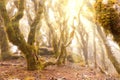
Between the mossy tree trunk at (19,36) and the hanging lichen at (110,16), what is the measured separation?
6.85m

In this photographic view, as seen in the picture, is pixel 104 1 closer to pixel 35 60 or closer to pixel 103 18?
pixel 103 18

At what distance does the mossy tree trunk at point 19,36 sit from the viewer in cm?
1435

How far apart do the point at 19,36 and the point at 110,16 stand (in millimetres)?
7598

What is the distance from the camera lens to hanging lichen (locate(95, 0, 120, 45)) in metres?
8.48

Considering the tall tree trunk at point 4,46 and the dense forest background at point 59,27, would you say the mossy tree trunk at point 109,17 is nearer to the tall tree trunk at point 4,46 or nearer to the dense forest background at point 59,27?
the dense forest background at point 59,27

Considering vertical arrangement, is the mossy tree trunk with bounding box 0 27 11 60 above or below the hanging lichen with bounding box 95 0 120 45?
below

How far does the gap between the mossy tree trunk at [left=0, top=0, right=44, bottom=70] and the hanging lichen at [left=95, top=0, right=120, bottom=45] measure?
6853mm

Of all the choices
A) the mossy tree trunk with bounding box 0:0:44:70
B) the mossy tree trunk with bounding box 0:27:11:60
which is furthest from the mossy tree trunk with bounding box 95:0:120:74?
the mossy tree trunk with bounding box 0:27:11:60

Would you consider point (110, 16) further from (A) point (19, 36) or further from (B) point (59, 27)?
(B) point (59, 27)

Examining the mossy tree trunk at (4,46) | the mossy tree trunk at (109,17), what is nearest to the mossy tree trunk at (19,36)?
the mossy tree trunk at (109,17)

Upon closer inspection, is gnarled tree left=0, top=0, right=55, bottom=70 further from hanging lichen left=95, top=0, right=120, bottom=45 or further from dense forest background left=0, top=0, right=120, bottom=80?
hanging lichen left=95, top=0, right=120, bottom=45

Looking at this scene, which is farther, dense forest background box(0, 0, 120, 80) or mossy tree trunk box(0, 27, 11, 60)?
mossy tree trunk box(0, 27, 11, 60)

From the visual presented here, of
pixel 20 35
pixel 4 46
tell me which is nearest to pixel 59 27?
pixel 4 46

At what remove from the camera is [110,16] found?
8.53m
